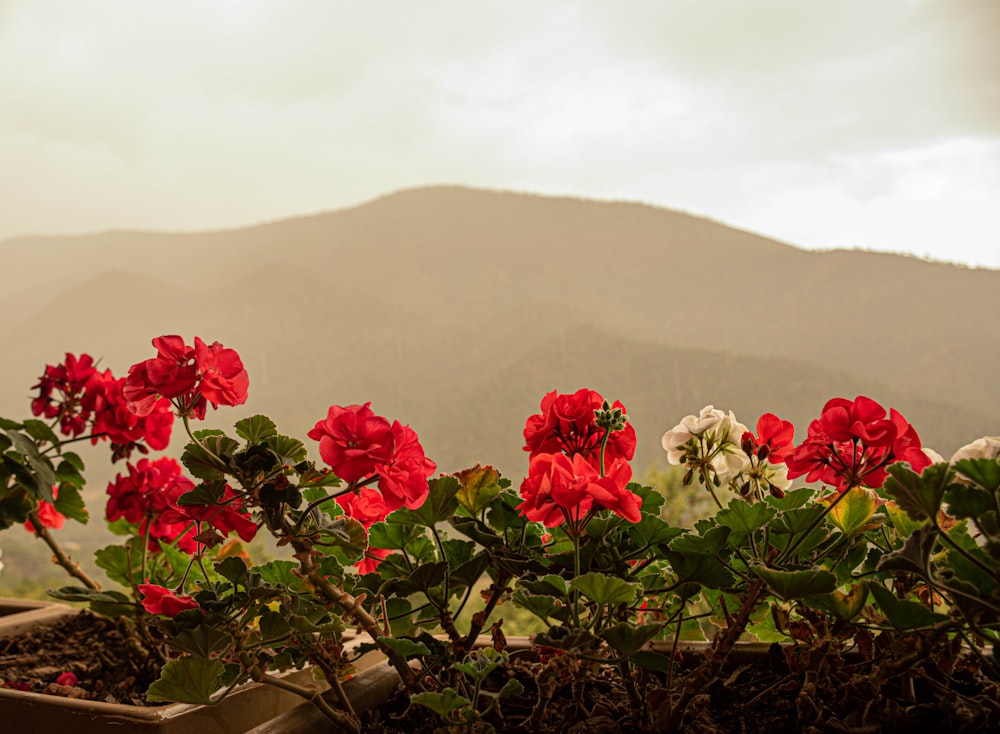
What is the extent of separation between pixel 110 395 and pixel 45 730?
0.38 meters

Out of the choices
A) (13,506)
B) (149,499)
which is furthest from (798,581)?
(13,506)

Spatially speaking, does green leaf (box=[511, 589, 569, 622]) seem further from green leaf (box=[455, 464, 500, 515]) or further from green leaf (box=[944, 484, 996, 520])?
green leaf (box=[944, 484, 996, 520])

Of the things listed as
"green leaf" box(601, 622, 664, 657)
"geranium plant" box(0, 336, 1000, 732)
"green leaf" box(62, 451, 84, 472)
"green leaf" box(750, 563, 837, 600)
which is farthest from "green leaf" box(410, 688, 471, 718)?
"green leaf" box(62, 451, 84, 472)

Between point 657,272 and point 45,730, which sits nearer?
point 45,730

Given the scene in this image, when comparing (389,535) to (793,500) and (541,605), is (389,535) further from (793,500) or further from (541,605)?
(793,500)

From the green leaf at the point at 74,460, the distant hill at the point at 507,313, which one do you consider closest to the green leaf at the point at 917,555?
the green leaf at the point at 74,460

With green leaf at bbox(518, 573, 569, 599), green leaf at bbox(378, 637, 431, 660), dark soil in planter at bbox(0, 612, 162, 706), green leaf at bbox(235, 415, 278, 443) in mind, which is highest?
green leaf at bbox(235, 415, 278, 443)

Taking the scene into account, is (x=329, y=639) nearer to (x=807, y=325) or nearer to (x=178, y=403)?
(x=178, y=403)

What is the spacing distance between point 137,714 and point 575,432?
0.40 meters

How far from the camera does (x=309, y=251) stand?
711 inches

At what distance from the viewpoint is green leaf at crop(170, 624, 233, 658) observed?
19.2 inches

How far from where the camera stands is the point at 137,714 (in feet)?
1.86

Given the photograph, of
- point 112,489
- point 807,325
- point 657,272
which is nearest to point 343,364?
point 657,272

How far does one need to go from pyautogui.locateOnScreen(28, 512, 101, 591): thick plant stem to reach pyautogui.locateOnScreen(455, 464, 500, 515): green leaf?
0.58m
